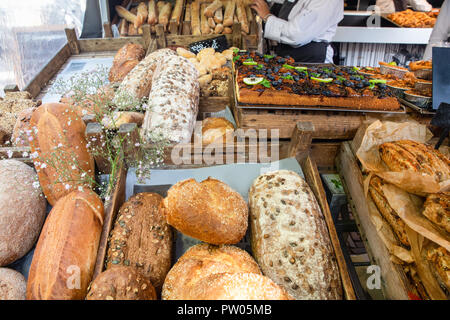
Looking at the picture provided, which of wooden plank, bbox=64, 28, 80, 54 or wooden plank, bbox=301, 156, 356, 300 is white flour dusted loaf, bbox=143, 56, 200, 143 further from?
wooden plank, bbox=64, 28, 80, 54

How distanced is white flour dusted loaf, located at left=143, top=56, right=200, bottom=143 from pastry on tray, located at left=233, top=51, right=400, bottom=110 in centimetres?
44

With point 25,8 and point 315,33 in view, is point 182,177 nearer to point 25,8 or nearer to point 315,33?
point 315,33

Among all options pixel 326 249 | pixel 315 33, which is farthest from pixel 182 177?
pixel 315 33

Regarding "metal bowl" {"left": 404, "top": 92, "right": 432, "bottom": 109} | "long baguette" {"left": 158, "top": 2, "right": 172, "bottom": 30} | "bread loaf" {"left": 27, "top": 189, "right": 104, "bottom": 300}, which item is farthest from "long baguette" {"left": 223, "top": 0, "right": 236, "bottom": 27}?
"bread loaf" {"left": 27, "top": 189, "right": 104, "bottom": 300}

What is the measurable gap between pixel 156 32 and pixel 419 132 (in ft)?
12.4

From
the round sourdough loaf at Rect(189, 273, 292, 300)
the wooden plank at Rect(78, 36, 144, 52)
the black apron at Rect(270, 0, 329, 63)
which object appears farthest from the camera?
the wooden plank at Rect(78, 36, 144, 52)

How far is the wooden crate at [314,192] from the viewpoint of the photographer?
1438mm

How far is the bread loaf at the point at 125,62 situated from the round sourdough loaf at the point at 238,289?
110 inches

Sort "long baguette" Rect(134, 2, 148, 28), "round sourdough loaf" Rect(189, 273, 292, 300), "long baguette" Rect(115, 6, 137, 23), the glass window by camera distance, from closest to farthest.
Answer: "round sourdough loaf" Rect(189, 273, 292, 300) → the glass window → "long baguette" Rect(134, 2, 148, 28) → "long baguette" Rect(115, 6, 137, 23)

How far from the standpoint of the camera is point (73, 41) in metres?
4.34

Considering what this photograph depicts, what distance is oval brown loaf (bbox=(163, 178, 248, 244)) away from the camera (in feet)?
4.72

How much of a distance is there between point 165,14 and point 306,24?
2.49m

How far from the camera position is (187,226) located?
Answer: 1.45m

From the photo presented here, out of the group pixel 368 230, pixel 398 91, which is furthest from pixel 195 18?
pixel 368 230
